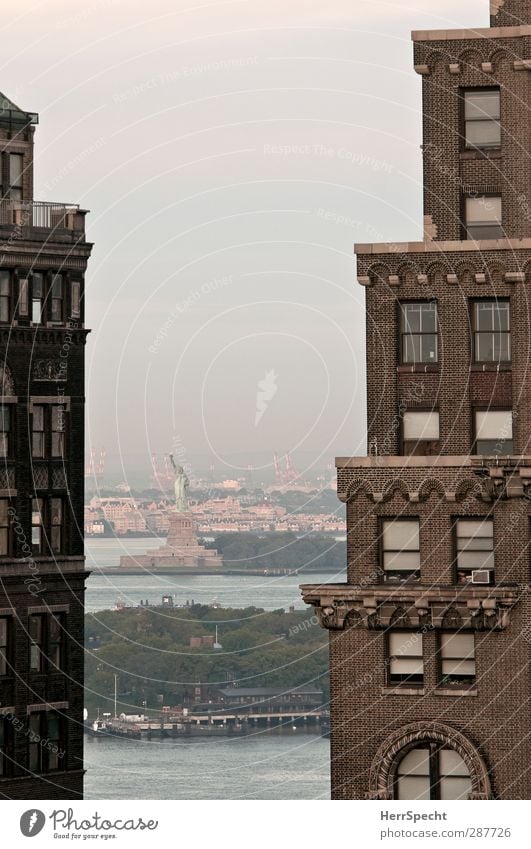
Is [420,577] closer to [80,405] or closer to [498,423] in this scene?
[498,423]

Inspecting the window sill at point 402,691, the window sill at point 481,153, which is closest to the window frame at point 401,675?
the window sill at point 402,691

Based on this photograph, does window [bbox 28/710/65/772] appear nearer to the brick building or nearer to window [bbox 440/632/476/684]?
the brick building

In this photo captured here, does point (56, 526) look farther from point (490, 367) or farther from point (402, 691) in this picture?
point (490, 367)

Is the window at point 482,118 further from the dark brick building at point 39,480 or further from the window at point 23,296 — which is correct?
the window at point 23,296

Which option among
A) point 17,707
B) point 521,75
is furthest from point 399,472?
point 17,707
